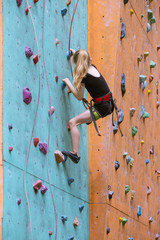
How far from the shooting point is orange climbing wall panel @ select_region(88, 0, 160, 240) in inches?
249

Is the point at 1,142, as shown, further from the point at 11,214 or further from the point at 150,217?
the point at 150,217

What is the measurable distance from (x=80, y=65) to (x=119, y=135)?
1.58 metres

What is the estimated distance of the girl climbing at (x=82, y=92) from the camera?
17.9 feet

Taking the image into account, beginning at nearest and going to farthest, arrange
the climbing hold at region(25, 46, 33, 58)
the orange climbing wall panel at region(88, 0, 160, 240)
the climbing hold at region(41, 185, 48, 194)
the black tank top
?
the climbing hold at region(25, 46, 33, 58) → the climbing hold at region(41, 185, 48, 194) → the black tank top → the orange climbing wall panel at region(88, 0, 160, 240)

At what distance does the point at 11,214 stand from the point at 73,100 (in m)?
A: 2.07

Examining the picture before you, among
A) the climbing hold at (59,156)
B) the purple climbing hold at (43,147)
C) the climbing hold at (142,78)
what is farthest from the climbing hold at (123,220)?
the purple climbing hold at (43,147)

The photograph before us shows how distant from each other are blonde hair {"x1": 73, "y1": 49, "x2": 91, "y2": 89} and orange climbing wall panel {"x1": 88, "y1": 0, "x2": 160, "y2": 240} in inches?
39.3

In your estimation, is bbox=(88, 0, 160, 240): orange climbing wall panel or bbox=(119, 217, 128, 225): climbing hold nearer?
bbox=(88, 0, 160, 240): orange climbing wall panel

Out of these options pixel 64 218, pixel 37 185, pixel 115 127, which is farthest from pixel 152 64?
pixel 37 185

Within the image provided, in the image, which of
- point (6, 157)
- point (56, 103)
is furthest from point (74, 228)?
point (6, 157)

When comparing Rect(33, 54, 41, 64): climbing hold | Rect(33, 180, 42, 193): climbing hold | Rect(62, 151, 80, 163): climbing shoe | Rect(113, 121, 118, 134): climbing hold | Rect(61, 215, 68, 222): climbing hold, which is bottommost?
Rect(61, 215, 68, 222): climbing hold

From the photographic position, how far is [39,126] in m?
4.98

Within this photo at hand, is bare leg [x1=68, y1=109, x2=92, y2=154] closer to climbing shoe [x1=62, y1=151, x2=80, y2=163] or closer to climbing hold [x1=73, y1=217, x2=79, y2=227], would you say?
climbing shoe [x1=62, y1=151, x2=80, y2=163]

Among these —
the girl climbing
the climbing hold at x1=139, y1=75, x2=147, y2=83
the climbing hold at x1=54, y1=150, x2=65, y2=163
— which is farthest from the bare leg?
the climbing hold at x1=139, y1=75, x2=147, y2=83
